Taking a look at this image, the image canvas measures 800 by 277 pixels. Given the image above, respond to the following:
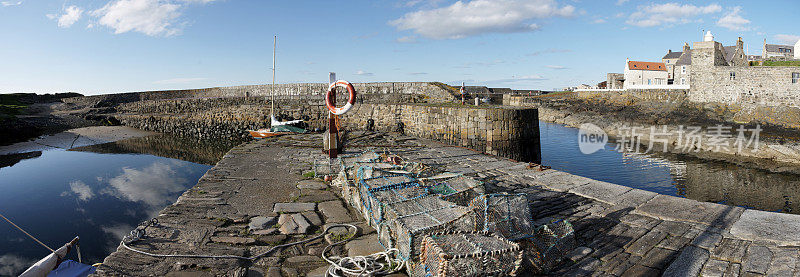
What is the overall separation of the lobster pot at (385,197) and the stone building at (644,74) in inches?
2171

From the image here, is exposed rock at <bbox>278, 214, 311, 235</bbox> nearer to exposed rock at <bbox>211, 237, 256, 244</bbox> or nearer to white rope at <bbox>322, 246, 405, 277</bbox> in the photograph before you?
exposed rock at <bbox>211, 237, 256, 244</bbox>

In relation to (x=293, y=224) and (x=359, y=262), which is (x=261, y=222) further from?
(x=359, y=262)

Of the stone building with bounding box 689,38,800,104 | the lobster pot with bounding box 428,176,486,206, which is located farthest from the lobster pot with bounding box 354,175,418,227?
the stone building with bounding box 689,38,800,104

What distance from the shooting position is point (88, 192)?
11953 mm

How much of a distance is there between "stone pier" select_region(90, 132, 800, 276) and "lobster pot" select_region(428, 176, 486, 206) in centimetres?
96

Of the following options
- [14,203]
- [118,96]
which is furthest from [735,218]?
[118,96]

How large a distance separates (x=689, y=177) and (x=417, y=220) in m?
16.7

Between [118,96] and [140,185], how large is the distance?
34.2 metres

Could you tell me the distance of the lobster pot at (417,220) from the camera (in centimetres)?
391

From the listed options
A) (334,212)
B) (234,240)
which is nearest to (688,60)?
(334,212)

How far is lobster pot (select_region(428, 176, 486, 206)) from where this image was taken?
509 centimetres

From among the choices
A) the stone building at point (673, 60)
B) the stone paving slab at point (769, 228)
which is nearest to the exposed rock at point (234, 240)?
the stone paving slab at point (769, 228)

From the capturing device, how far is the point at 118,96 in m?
40.0

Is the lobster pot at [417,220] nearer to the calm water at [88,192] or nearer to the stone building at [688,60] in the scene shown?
the calm water at [88,192]
